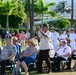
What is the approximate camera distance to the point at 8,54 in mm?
10633

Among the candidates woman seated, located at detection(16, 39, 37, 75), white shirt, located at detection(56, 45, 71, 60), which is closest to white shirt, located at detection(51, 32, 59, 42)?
white shirt, located at detection(56, 45, 71, 60)

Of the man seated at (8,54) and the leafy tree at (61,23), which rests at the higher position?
the man seated at (8,54)

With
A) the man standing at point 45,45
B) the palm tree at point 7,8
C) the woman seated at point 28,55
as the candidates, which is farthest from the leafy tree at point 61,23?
the woman seated at point 28,55

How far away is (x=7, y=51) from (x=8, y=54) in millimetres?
104

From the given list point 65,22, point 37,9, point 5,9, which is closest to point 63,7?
point 65,22

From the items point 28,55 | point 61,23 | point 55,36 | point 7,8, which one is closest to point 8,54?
point 28,55

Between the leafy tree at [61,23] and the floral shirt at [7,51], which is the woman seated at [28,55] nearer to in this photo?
the floral shirt at [7,51]

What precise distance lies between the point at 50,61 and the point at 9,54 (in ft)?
5.46

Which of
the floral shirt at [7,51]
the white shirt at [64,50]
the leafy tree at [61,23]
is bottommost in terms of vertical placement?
the leafy tree at [61,23]

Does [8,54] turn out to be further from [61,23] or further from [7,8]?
[61,23]

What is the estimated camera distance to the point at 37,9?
5559cm

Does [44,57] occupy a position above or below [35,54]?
below

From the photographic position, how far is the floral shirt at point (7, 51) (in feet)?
34.5

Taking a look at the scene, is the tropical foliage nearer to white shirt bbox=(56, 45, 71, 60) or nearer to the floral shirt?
white shirt bbox=(56, 45, 71, 60)
